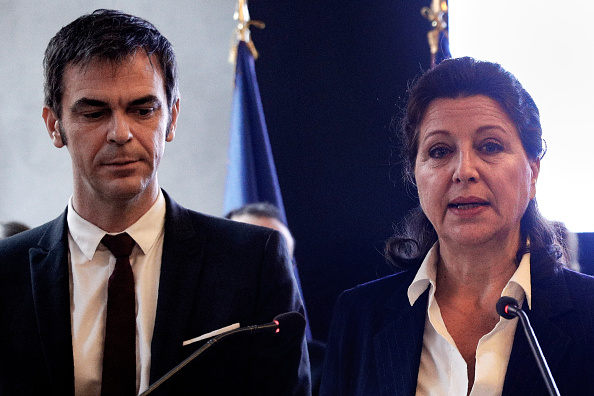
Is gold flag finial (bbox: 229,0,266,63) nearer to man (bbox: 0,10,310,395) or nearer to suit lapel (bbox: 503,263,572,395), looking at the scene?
man (bbox: 0,10,310,395)

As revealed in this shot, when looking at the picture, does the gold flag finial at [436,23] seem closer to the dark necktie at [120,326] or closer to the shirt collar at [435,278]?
the shirt collar at [435,278]

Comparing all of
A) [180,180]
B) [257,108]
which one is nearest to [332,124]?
[257,108]

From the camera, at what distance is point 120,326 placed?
4.85 feet

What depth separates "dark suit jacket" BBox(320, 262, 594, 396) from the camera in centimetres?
133

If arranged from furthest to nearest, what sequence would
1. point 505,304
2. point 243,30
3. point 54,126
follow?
point 243,30 < point 54,126 < point 505,304

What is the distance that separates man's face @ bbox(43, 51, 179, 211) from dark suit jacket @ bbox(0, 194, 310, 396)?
0.16 m

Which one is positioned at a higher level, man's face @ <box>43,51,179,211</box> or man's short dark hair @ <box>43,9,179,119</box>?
man's short dark hair @ <box>43,9,179,119</box>

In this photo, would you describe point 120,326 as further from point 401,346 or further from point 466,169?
point 466,169

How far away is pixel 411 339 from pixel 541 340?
0.28 m

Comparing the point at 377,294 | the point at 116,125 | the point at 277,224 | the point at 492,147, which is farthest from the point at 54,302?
the point at 277,224

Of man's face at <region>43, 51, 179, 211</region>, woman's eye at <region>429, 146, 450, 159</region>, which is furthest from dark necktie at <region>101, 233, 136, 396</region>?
woman's eye at <region>429, 146, 450, 159</region>

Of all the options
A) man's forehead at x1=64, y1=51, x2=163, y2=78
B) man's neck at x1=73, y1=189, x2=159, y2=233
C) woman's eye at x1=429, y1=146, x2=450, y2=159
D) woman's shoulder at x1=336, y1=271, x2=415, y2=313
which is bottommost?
woman's shoulder at x1=336, y1=271, x2=415, y2=313

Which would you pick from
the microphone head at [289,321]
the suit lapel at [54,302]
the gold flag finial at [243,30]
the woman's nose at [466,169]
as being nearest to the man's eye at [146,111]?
the suit lapel at [54,302]

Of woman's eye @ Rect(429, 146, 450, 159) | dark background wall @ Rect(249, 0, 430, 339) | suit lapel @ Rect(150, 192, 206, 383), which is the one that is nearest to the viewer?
suit lapel @ Rect(150, 192, 206, 383)
